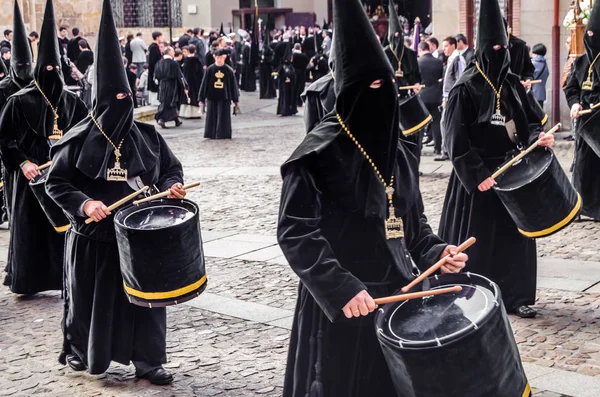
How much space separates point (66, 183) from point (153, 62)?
66.5ft

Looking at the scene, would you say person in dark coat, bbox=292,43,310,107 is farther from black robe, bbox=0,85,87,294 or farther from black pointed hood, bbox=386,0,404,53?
black robe, bbox=0,85,87,294

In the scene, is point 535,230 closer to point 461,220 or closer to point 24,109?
point 461,220

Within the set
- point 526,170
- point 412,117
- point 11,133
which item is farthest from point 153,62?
point 526,170

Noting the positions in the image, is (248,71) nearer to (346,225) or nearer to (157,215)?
(157,215)

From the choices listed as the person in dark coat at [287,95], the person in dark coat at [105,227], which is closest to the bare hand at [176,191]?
the person in dark coat at [105,227]

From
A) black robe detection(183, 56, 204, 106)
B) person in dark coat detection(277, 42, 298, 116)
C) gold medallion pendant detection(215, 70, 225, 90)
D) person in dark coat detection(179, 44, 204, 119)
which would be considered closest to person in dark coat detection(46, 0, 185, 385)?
gold medallion pendant detection(215, 70, 225, 90)

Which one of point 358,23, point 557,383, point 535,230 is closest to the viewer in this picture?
point 358,23

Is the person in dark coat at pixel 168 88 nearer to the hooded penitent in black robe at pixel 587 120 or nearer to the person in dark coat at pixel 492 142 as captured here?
the hooded penitent in black robe at pixel 587 120

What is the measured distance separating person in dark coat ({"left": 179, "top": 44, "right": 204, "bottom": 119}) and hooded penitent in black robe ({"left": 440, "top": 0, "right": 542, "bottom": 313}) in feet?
57.7

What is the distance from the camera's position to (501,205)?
25.9ft

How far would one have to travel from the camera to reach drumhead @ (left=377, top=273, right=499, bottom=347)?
4043mm

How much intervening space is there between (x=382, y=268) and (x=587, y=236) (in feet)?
21.0

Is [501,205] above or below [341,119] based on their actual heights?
below

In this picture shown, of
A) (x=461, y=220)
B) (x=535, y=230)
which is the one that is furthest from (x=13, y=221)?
(x=535, y=230)
